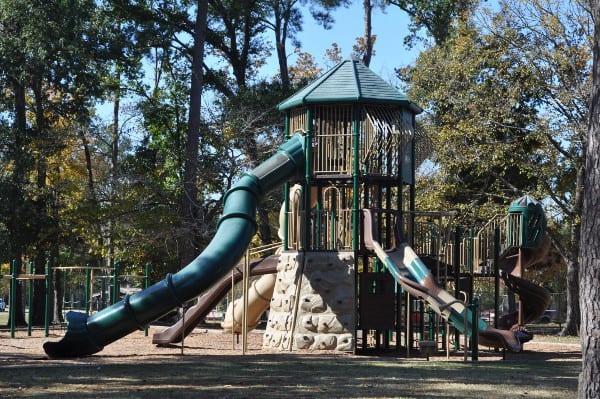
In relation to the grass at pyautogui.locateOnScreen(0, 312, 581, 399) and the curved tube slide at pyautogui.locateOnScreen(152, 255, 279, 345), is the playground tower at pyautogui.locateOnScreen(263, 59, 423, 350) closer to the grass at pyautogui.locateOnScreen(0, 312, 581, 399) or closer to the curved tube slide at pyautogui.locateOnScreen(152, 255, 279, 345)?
the curved tube slide at pyautogui.locateOnScreen(152, 255, 279, 345)

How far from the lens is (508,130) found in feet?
107

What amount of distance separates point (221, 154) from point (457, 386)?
73.2ft

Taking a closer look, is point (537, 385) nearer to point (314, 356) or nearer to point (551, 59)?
point (314, 356)

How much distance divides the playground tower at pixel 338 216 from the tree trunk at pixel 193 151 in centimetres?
985

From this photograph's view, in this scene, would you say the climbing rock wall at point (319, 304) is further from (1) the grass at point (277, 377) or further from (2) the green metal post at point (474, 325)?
(2) the green metal post at point (474, 325)

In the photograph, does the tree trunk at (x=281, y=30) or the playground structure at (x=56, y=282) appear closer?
the playground structure at (x=56, y=282)

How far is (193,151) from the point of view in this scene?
31.8 meters

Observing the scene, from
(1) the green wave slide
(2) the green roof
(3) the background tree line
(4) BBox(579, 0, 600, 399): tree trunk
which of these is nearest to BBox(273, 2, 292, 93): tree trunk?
(3) the background tree line

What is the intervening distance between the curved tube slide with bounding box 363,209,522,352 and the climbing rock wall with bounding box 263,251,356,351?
3.74 ft

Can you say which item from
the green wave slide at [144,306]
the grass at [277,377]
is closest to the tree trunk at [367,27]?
the green wave slide at [144,306]

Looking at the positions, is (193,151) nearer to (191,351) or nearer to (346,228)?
(346,228)

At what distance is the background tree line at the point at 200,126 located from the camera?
102 feet

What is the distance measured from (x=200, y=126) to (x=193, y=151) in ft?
10.5

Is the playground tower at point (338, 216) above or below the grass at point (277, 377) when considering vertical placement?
above
